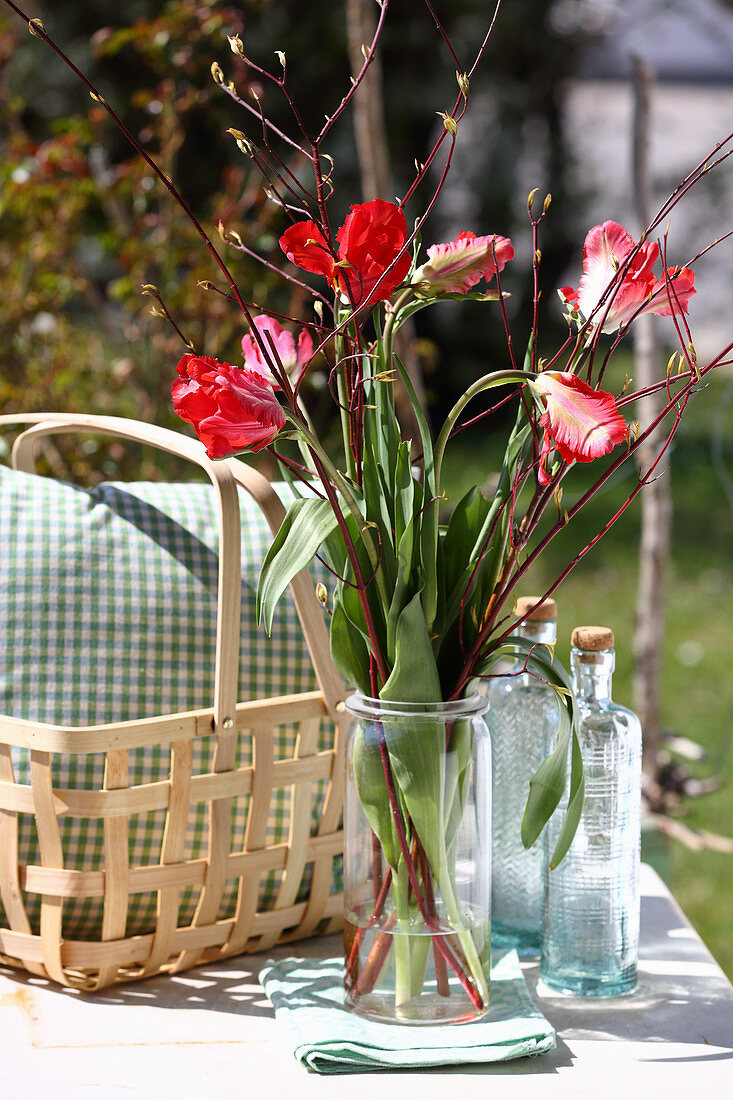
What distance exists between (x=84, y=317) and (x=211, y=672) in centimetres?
300

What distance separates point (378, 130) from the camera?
1617 mm

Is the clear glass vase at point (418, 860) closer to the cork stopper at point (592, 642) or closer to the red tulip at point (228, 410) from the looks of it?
the cork stopper at point (592, 642)

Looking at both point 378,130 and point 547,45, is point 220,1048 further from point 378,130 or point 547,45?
point 547,45

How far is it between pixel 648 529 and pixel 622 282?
105 cm

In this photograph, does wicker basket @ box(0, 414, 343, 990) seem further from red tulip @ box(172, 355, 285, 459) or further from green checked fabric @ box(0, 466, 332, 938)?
red tulip @ box(172, 355, 285, 459)

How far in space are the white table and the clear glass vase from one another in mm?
56

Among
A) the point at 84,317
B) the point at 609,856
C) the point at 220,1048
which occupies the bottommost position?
the point at 220,1048

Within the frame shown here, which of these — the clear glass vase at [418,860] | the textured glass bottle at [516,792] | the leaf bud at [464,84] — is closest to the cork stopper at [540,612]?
the textured glass bottle at [516,792]

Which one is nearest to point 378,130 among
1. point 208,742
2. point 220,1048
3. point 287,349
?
point 287,349

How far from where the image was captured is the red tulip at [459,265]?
2.16 ft

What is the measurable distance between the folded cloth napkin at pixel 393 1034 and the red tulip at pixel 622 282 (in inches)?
16.9

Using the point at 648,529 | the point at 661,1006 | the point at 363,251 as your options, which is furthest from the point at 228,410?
the point at 648,529

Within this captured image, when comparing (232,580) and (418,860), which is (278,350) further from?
(418,860)

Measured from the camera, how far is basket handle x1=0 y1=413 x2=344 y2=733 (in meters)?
0.76
